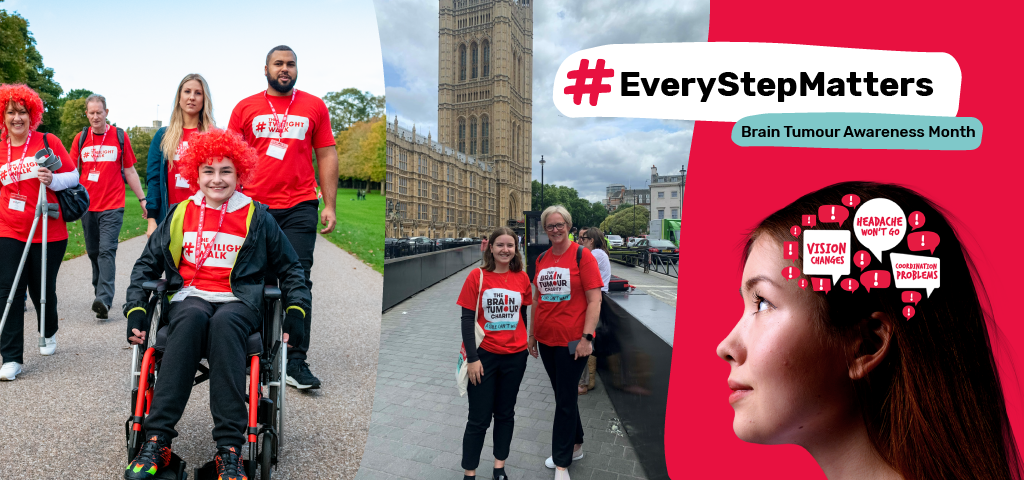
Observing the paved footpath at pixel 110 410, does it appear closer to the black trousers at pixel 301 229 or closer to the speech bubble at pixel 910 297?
the black trousers at pixel 301 229

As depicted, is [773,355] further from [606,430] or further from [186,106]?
[186,106]

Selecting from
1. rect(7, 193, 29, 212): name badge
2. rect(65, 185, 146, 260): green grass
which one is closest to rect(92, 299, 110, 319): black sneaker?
rect(65, 185, 146, 260): green grass

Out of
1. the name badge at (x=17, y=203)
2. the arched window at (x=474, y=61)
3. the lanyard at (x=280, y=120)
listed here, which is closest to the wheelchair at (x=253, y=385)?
the lanyard at (x=280, y=120)

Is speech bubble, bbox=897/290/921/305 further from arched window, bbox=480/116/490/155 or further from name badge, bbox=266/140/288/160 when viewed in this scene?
name badge, bbox=266/140/288/160

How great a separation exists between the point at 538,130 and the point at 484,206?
347 mm

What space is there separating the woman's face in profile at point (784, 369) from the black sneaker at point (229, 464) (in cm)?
179

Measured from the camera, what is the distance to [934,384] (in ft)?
4.31

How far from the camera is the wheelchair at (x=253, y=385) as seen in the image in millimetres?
2115

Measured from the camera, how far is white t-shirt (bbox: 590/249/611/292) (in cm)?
212

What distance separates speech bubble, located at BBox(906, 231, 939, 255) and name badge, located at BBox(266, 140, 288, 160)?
10.0 ft

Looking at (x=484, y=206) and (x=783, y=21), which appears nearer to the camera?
(x=783, y=21)

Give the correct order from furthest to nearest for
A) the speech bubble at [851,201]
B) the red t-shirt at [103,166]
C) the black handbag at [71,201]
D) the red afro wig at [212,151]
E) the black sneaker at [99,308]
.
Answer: the black sneaker at [99,308]
the red t-shirt at [103,166]
the black handbag at [71,201]
the red afro wig at [212,151]
the speech bubble at [851,201]

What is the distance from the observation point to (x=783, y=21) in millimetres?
1819

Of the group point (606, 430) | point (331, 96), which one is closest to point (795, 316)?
point (606, 430)
